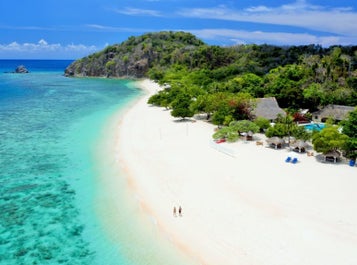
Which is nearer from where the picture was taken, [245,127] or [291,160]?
[291,160]

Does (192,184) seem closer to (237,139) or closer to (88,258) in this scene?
(88,258)

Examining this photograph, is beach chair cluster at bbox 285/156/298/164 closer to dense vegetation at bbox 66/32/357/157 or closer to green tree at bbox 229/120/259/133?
dense vegetation at bbox 66/32/357/157

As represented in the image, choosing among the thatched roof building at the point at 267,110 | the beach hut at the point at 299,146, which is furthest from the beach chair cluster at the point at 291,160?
the thatched roof building at the point at 267,110

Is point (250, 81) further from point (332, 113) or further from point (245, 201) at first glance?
point (245, 201)

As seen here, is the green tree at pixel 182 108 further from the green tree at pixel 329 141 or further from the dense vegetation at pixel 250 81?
the green tree at pixel 329 141

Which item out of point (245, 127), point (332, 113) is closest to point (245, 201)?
point (245, 127)

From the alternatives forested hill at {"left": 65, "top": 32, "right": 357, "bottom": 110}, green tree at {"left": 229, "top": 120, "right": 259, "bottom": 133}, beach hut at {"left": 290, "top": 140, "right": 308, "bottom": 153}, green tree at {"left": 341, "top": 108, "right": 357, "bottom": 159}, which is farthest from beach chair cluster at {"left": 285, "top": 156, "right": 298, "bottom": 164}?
forested hill at {"left": 65, "top": 32, "right": 357, "bottom": 110}
